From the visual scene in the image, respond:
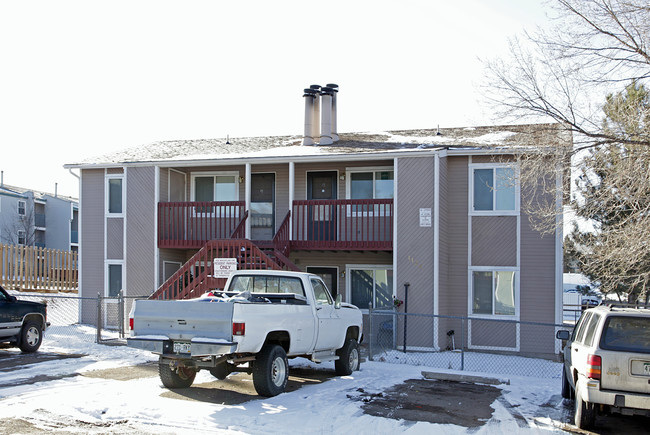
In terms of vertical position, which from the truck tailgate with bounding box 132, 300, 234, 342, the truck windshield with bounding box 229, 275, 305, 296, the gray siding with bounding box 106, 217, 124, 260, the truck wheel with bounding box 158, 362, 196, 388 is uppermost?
the gray siding with bounding box 106, 217, 124, 260

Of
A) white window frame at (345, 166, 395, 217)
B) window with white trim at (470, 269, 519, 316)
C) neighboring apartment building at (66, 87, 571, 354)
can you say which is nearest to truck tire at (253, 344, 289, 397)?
neighboring apartment building at (66, 87, 571, 354)

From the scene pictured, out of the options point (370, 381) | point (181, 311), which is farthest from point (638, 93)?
point (181, 311)

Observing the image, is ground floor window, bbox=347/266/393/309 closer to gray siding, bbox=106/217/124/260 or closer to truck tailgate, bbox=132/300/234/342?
gray siding, bbox=106/217/124/260

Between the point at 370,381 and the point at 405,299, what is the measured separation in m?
5.71

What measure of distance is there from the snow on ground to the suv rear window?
4.80ft

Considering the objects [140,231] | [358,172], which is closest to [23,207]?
[140,231]

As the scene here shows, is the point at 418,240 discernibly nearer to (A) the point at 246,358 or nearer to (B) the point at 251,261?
(B) the point at 251,261

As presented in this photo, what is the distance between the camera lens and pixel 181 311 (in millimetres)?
9469

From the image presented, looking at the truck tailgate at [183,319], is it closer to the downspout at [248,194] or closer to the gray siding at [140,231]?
the downspout at [248,194]

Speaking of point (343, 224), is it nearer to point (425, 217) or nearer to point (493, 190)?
point (425, 217)

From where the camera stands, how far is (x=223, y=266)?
1623 centimetres

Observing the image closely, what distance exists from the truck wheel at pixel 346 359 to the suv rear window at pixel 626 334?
209 inches

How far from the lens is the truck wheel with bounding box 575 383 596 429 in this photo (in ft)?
27.0

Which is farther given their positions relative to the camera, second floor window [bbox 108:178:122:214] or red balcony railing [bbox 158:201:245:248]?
second floor window [bbox 108:178:122:214]
